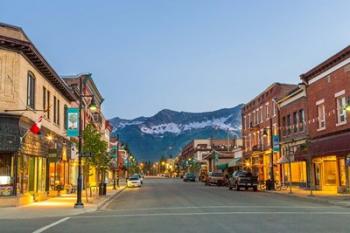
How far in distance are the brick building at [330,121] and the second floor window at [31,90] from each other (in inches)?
851

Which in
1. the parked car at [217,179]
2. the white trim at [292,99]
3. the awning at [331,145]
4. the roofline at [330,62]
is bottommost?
the parked car at [217,179]

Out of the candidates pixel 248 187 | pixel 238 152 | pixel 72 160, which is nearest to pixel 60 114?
pixel 72 160

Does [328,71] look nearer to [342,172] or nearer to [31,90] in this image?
[342,172]

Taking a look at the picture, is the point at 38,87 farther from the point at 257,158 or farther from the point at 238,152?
the point at 238,152

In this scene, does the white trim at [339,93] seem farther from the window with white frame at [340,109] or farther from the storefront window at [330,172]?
the storefront window at [330,172]

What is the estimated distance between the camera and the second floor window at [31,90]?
3098 centimetres

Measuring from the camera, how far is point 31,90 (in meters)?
31.8

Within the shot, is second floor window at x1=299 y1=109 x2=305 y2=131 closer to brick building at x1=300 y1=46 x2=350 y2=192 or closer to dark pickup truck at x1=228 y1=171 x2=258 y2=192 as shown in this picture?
brick building at x1=300 y1=46 x2=350 y2=192

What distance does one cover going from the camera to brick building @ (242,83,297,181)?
60.0 meters

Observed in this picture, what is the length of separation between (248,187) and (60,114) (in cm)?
2050

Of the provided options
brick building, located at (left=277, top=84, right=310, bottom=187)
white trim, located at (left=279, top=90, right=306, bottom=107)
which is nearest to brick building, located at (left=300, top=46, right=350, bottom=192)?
brick building, located at (left=277, top=84, right=310, bottom=187)

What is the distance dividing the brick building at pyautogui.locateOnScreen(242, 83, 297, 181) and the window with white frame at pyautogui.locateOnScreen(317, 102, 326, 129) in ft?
34.0

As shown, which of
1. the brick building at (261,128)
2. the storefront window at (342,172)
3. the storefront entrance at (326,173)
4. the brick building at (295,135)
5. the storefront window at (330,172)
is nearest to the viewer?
the storefront window at (342,172)

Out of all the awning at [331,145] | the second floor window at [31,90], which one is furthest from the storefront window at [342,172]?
the second floor window at [31,90]
